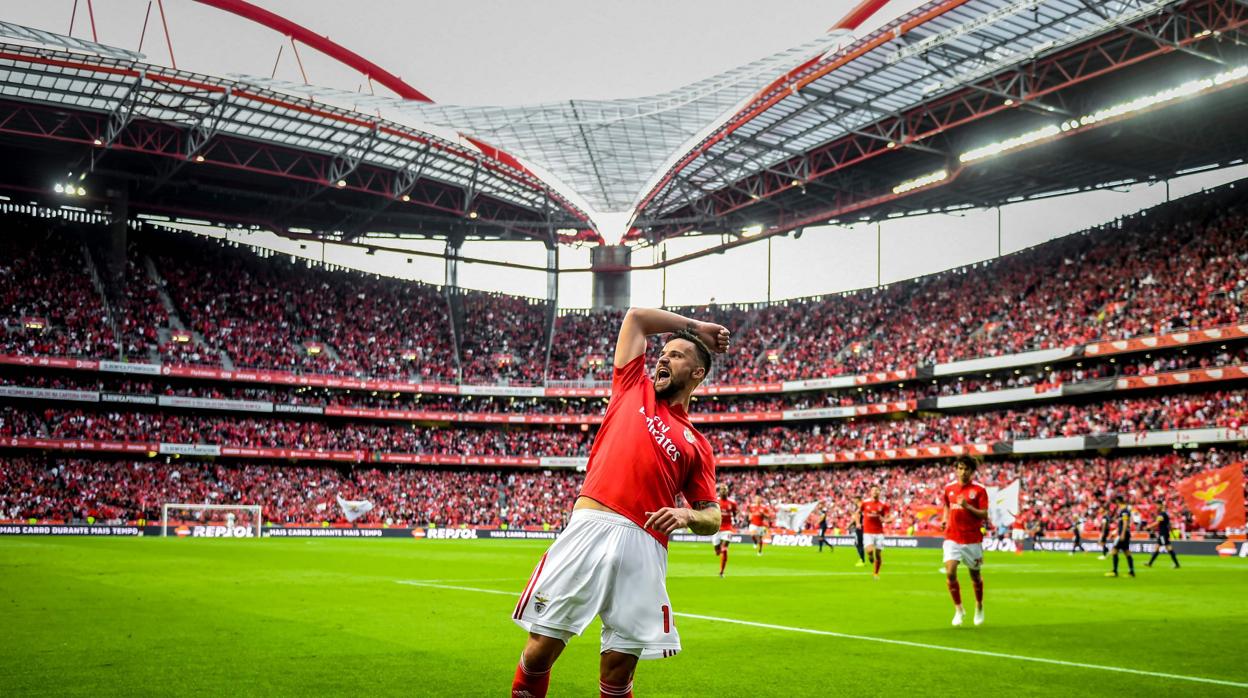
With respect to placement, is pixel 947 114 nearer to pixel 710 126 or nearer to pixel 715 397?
pixel 710 126

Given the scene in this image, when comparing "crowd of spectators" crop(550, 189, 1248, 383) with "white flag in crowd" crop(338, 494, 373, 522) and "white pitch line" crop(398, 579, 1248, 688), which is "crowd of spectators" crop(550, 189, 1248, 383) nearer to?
"white flag in crowd" crop(338, 494, 373, 522)

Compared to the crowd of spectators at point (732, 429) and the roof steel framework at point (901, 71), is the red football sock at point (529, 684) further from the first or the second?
the crowd of spectators at point (732, 429)

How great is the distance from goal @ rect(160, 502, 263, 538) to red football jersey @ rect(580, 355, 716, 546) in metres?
52.9

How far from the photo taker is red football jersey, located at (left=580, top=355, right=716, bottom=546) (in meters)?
5.94

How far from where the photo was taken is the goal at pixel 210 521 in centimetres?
5456

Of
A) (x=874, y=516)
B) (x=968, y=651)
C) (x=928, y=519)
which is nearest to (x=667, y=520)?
(x=968, y=651)

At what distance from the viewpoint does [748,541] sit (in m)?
62.2

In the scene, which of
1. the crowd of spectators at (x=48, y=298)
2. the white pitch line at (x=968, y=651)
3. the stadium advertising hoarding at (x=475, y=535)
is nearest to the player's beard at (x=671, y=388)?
the white pitch line at (x=968, y=651)

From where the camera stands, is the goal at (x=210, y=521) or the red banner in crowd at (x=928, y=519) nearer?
the red banner in crowd at (x=928, y=519)

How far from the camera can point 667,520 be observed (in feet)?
18.7

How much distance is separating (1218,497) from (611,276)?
160ft

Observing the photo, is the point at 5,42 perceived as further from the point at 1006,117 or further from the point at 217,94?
the point at 1006,117

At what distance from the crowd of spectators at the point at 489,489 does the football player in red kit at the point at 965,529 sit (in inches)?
1352

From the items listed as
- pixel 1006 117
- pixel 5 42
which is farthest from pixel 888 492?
pixel 5 42
